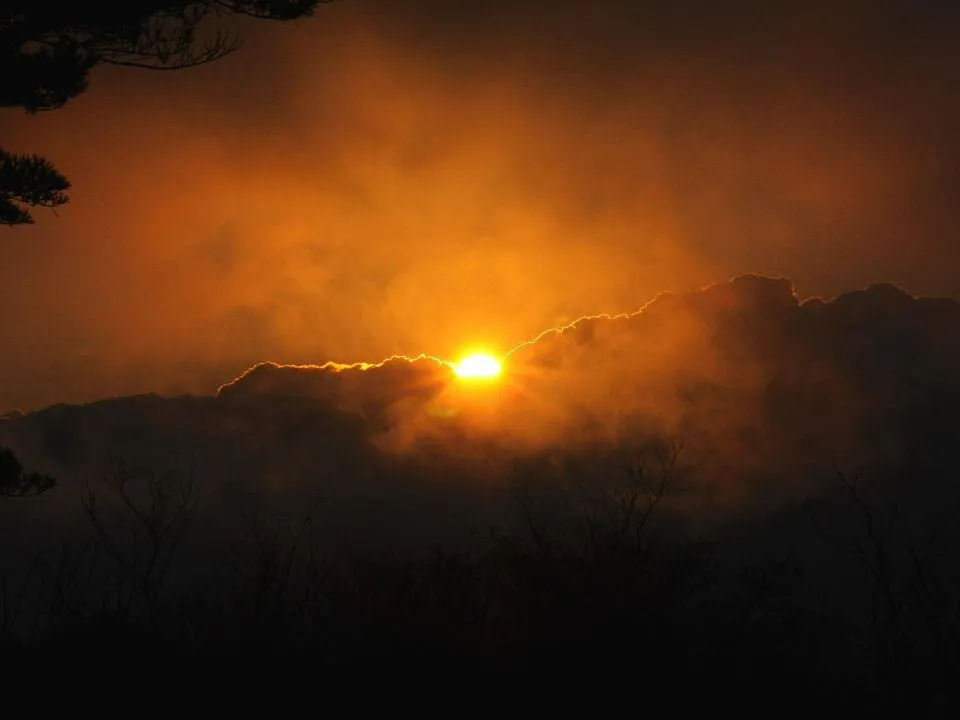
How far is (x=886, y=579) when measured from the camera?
17828 millimetres

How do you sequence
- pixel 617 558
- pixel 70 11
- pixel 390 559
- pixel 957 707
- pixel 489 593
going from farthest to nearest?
pixel 390 559, pixel 489 593, pixel 617 558, pixel 957 707, pixel 70 11

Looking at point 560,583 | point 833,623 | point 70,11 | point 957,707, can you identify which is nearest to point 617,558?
point 560,583

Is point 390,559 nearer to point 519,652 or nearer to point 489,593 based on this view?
point 489,593

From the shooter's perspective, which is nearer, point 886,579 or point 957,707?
point 957,707

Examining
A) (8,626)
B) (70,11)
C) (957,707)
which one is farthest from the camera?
(8,626)

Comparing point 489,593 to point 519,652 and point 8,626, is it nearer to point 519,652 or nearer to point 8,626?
point 519,652

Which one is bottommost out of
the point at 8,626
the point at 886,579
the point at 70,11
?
the point at 8,626

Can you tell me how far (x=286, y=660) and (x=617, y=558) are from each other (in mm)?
6146

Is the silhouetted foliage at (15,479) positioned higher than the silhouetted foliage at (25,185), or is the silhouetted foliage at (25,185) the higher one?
the silhouetted foliage at (25,185)

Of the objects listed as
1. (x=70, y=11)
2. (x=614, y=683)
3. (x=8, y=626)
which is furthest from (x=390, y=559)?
(x=70, y=11)

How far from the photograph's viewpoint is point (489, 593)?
56.2 feet

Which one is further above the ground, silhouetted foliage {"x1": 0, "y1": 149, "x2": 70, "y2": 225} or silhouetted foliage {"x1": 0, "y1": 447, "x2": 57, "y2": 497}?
silhouetted foliage {"x1": 0, "y1": 149, "x2": 70, "y2": 225}

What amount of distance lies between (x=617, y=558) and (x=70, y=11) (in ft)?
38.3

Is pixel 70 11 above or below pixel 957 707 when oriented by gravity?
above
